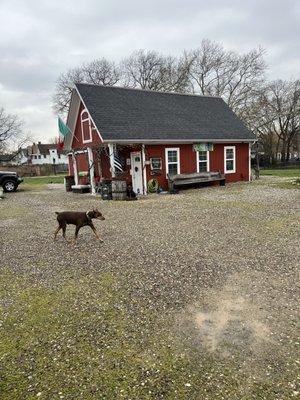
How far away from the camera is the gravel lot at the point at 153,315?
3.09m

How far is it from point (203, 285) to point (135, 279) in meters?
1.15

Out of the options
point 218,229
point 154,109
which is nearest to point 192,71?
point 154,109

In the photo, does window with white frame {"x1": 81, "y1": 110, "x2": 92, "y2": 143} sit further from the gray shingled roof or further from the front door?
the front door

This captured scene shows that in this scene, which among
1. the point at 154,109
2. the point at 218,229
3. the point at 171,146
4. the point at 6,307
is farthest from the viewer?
the point at 154,109

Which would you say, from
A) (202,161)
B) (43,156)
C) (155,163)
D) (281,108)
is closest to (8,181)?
(155,163)

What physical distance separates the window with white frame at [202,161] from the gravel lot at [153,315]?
11527 millimetres

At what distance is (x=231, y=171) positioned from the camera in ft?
70.6

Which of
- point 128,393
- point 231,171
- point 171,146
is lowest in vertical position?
point 128,393

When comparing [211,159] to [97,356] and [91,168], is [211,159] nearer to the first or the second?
[91,168]

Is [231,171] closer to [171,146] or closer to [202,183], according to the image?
[202,183]

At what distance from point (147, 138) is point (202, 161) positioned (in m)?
4.55

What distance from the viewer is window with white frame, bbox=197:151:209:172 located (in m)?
19.8

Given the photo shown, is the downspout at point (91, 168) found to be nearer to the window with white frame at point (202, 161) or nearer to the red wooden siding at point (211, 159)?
the red wooden siding at point (211, 159)

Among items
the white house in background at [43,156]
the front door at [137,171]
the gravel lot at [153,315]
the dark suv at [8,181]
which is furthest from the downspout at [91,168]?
the white house in background at [43,156]
